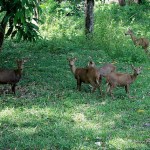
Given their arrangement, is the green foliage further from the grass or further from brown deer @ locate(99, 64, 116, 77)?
brown deer @ locate(99, 64, 116, 77)

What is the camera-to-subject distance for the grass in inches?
279

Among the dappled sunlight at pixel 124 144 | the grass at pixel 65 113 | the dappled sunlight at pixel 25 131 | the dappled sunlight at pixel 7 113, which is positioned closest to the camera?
the dappled sunlight at pixel 124 144

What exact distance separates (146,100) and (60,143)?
3.49 m

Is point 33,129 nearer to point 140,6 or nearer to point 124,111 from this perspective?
point 124,111

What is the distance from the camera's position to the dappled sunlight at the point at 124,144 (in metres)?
6.94

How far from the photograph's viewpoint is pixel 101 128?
7.82m

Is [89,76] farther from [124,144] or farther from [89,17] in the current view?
[89,17]

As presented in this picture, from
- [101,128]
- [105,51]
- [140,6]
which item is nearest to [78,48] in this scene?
[105,51]

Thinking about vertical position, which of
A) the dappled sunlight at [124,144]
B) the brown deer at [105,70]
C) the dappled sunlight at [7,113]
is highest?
the brown deer at [105,70]

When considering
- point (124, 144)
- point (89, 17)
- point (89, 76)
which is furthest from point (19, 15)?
point (89, 17)

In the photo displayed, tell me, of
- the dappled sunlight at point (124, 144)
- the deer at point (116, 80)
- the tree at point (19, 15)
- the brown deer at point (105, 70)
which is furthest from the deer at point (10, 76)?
the dappled sunlight at point (124, 144)

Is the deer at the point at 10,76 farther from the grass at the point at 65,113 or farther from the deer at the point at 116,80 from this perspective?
the deer at the point at 116,80

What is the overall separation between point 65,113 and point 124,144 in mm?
1804

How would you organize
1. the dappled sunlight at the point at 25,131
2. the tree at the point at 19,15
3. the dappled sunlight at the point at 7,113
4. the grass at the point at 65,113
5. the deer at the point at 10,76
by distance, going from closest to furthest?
the grass at the point at 65,113, the dappled sunlight at the point at 25,131, the dappled sunlight at the point at 7,113, the tree at the point at 19,15, the deer at the point at 10,76
